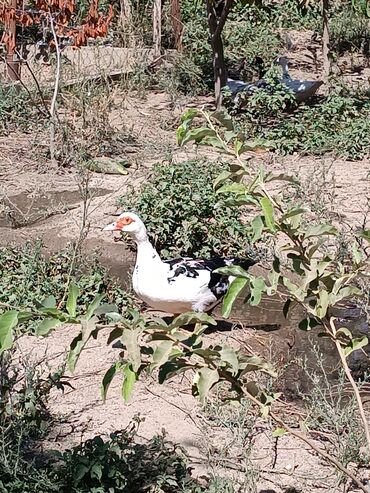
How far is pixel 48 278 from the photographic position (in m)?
6.02

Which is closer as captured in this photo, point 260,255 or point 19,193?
point 260,255

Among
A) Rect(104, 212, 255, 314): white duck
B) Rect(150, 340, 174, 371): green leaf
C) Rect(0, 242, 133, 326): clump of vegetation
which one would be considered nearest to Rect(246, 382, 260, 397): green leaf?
Rect(150, 340, 174, 371): green leaf

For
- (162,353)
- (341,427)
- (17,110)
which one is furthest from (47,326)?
(17,110)

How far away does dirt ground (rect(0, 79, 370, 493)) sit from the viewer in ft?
13.6

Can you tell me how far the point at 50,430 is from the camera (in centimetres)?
430

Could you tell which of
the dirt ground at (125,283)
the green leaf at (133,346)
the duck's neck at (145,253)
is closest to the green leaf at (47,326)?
the green leaf at (133,346)

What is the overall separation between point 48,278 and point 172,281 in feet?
3.18

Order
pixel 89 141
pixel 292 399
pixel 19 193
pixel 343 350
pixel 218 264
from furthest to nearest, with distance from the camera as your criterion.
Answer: pixel 89 141
pixel 19 193
pixel 218 264
pixel 292 399
pixel 343 350

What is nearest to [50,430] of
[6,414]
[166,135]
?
[6,414]

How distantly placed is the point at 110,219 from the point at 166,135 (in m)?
2.63

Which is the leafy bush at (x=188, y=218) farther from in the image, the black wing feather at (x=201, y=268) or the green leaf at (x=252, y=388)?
the green leaf at (x=252, y=388)

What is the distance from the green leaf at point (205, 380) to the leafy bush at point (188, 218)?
3753mm

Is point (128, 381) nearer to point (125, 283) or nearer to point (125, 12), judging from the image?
point (125, 283)

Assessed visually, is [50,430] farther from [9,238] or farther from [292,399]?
[9,238]
